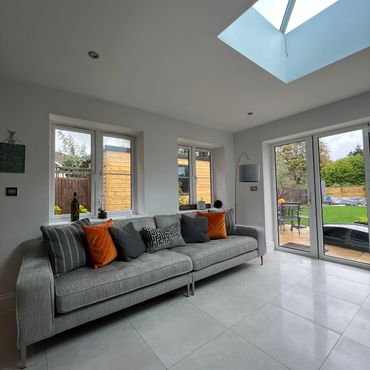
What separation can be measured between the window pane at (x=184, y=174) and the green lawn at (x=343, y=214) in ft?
8.01

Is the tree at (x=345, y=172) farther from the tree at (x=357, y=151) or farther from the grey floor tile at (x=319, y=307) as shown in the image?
the grey floor tile at (x=319, y=307)

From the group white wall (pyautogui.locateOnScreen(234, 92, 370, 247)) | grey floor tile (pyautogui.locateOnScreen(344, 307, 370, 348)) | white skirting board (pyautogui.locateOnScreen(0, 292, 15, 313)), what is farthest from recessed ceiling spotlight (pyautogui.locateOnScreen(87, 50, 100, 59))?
grey floor tile (pyautogui.locateOnScreen(344, 307, 370, 348))

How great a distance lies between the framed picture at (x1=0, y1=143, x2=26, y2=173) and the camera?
7.34ft

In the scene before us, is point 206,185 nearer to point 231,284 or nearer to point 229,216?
point 229,216

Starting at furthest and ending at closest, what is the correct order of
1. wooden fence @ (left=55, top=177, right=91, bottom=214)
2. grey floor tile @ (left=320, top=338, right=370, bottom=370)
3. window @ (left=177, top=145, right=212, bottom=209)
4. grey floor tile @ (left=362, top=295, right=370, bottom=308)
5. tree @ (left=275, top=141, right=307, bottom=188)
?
window @ (left=177, top=145, right=212, bottom=209)
tree @ (left=275, top=141, right=307, bottom=188)
wooden fence @ (left=55, top=177, right=91, bottom=214)
grey floor tile @ (left=362, top=295, right=370, bottom=308)
grey floor tile @ (left=320, top=338, right=370, bottom=370)

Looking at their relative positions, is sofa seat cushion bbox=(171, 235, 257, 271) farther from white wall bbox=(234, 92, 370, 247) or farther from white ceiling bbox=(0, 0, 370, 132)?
white ceiling bbox=(0, 0, 370, 132)

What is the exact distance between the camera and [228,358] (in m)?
1.46

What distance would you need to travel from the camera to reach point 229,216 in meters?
3.57

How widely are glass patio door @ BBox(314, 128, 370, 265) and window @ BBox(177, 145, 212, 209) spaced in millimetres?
2059

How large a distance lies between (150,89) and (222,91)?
94cm

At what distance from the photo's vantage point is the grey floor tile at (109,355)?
4.64 ft

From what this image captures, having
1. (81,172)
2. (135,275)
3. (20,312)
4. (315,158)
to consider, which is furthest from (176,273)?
(315,158)

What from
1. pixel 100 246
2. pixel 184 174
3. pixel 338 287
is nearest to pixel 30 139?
pixel 100 246

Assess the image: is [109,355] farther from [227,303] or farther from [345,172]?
[345,172]
